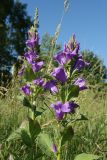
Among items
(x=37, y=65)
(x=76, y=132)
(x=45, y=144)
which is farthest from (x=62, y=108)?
(x=76, y=132)

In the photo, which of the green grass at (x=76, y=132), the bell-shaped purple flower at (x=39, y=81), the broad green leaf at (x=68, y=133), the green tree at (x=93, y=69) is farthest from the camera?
the green tree at (x=93, y=69)

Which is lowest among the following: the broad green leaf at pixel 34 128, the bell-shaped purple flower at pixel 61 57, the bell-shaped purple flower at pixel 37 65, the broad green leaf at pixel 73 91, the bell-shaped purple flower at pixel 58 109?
the broad green leaf at pixel 34 128

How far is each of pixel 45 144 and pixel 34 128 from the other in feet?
0.42

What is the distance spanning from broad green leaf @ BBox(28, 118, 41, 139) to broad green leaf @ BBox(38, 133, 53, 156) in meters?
0.06

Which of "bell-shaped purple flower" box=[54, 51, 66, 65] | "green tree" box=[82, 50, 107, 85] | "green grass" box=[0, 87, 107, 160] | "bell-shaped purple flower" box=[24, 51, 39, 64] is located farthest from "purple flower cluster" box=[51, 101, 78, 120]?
"green tree" box=[82, 50, 107, 85]

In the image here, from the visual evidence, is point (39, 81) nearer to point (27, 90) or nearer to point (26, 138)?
point (27, 90)

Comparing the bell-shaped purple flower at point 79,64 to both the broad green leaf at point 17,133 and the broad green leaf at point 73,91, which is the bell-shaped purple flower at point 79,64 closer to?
the broad green leaf at point 73,91

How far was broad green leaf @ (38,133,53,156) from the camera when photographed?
7.78ft

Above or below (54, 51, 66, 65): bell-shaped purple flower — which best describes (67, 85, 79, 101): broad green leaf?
below

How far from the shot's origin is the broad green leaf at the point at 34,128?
2437 mm

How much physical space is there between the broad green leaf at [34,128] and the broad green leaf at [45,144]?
0.18ft

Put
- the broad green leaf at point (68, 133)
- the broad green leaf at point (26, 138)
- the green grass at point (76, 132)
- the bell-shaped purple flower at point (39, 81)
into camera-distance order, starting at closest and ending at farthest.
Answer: the broad green leaf at point (68, 133)
the broad green leaf at point (26, 138)
the bell-shaped purple flower at point (39, 81)
the green grass at point (76, 132)

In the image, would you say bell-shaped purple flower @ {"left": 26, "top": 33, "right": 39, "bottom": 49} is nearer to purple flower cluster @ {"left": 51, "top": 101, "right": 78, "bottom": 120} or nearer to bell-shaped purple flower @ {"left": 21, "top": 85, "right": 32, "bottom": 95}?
bell-shaped purple flower @ {"left": 21, "top": 85, "right": 32, "bottom": 95}

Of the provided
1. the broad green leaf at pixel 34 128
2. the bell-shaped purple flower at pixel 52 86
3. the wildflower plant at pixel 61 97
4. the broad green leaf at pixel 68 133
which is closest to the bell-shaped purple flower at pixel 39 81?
the wildflower plant at pixel 61 97
